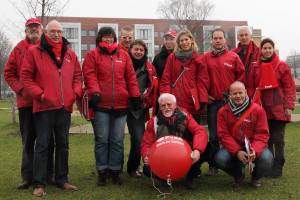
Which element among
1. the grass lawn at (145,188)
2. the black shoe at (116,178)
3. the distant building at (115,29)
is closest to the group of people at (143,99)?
the black shoe at (116,178)

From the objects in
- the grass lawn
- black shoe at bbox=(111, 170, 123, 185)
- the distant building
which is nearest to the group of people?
black shoe at bbox=(111, 170, 123, 185)

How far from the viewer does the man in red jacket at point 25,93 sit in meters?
5.08

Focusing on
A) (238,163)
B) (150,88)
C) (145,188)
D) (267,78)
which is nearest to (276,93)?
(267,78)

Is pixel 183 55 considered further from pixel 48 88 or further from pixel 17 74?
pixel 17 74

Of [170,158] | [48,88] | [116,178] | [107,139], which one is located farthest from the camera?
[116,178]

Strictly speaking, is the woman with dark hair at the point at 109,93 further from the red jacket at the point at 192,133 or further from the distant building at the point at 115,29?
the distant building at the point at 115,29

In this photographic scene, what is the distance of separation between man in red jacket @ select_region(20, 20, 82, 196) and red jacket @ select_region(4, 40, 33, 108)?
36 cm

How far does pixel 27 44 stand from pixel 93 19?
2615 inches

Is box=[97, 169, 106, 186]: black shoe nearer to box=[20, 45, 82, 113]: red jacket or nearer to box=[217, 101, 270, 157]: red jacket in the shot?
box=[20, 45, 82, 113]: red jacket

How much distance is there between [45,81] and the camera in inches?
186

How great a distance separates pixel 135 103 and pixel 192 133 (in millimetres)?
1037

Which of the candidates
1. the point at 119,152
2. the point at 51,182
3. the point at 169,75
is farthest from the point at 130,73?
the point at 51,182

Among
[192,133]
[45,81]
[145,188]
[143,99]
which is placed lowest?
[145,188]

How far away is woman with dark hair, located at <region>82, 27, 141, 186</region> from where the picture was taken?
5.15 meters
